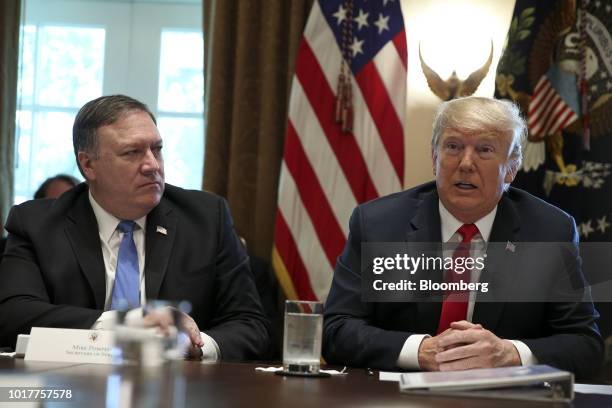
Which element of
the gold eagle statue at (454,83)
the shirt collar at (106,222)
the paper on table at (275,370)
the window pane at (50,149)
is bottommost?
the paper on table at (275,370)

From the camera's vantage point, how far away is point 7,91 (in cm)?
461

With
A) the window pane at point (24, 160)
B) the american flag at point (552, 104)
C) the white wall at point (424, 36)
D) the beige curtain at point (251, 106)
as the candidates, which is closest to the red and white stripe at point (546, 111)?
the american flag at point (552, 104)

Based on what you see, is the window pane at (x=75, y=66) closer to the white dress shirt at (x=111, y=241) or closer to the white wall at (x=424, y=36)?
the white wall at (x=424, y=36)

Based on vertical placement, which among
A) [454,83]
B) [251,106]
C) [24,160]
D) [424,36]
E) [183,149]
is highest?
[424,36]

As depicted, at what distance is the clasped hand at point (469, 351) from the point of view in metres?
2.11

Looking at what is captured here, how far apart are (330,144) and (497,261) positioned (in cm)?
180

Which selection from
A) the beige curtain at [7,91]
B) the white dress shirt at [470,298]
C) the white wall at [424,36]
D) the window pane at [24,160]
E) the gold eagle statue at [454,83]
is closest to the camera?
the white dress shirt at [470,298]

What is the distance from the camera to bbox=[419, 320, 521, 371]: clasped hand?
2111 mm

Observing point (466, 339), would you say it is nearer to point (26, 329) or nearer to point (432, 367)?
point (432, 367)

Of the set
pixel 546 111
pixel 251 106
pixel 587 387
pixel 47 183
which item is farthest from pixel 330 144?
pixel 587 387

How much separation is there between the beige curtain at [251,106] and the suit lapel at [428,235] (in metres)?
1.82

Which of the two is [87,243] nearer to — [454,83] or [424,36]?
[454,83]

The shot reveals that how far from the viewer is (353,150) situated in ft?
13.8

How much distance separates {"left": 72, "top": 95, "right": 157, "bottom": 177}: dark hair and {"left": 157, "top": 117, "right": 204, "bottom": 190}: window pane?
7.11 feet
